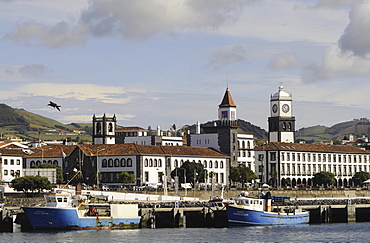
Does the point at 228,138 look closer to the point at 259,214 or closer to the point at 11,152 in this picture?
the point at 11,152

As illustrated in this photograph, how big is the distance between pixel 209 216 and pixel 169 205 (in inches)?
256

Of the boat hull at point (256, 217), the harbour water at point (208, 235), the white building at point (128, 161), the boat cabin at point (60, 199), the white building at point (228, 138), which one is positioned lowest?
the harbour water at point (208, 235)

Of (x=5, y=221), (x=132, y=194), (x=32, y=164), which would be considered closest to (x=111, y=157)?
(x=32, y=164)

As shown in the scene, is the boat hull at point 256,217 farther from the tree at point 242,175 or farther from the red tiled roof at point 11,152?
Answer: the red tiled roof at point 11,152

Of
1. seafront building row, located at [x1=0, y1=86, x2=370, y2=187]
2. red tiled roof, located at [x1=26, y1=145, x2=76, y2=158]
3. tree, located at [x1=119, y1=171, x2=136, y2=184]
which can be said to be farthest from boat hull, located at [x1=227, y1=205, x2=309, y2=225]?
red tiled roof, located at [x1=26, y1=145, x2=76, y2=158]

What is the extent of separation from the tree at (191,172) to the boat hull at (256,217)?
161 ft

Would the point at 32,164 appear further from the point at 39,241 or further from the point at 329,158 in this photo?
the point at 39,241

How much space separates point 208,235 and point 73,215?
47.1ft

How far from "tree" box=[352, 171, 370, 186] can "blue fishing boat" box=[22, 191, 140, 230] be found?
105712 millimetres

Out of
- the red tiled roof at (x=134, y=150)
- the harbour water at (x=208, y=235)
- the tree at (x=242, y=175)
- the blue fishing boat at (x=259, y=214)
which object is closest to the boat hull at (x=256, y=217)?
the blue fishing boat at (x=259, y=214)

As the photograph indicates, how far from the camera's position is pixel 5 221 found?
97312 millimetres

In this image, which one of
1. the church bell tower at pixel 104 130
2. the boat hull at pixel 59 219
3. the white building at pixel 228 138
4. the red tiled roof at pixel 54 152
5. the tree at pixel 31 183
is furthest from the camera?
the church bell tower at pixel 104 130

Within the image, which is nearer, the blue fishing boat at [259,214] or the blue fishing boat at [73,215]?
the blue fishing boat at [73,215]

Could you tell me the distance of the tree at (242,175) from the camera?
6683 inches
